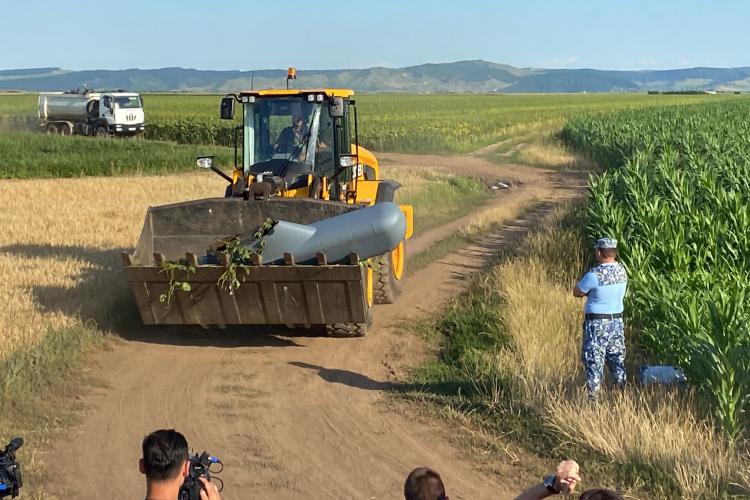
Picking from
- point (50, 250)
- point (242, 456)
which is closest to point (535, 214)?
point (50, 250)

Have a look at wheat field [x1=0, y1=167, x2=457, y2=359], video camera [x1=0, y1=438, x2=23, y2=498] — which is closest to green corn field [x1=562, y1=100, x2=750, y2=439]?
video camera [x1=0, y1=438, x2=23, y2=498]

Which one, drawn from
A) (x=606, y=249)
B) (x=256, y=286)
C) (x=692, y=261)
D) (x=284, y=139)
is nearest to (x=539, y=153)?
(x=692, y=261)

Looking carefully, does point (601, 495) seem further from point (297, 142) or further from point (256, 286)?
point (297, 142)

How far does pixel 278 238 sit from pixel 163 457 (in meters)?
5.45

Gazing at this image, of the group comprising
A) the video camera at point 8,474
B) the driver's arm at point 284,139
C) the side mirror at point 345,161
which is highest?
the driver's arm at point 284,139

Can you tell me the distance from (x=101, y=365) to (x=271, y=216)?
229 cm

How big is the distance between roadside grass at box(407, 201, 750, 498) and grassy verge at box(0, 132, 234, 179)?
21.2 meters

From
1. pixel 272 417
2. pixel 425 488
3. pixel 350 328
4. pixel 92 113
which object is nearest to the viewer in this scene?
pixel 425 488

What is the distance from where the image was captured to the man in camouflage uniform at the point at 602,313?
7.35 meters

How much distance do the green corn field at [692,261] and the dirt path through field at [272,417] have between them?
70.2 inches

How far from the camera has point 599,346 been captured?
7.38 meters

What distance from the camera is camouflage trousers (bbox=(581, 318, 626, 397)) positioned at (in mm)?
7375

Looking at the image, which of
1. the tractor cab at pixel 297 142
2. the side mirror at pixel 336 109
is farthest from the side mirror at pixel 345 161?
the side mirror at pixel 336 109

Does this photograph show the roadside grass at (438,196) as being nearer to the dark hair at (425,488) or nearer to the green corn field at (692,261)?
the green corn field at (692,261)
